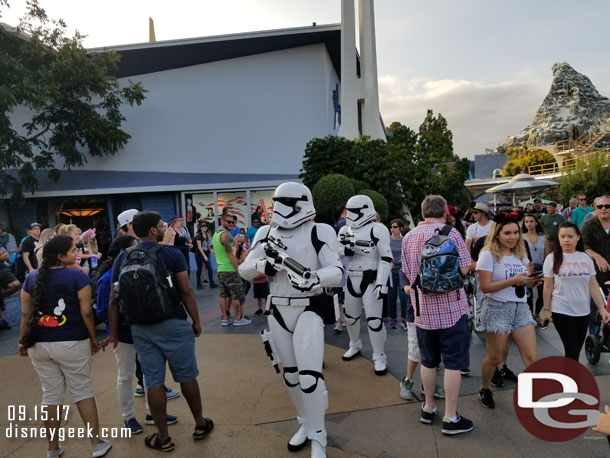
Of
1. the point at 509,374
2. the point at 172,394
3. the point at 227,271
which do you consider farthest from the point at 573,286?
the point at 227,271

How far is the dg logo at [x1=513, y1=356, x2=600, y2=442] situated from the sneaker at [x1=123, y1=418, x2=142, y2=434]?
10.1ft

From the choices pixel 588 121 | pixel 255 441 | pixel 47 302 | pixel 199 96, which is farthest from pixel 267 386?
pixel 588 121

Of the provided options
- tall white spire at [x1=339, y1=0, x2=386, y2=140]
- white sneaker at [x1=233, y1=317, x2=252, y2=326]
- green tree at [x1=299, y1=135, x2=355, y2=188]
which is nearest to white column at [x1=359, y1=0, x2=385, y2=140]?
tall white spire at [x1=339, y1=0, x2=386, y2=140]

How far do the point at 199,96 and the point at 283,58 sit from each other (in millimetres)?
3441

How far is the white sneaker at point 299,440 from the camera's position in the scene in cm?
309

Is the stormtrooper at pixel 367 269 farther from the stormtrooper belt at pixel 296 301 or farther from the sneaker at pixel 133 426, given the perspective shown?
the sneaker at pixel 133 426

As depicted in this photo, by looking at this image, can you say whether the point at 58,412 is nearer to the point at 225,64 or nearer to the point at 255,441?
the point at 255,441

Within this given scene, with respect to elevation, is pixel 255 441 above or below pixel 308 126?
below

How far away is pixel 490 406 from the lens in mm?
3590

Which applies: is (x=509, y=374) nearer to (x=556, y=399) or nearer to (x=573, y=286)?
(x=573, y=286)

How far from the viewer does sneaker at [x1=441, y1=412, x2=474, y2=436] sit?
3.17 m

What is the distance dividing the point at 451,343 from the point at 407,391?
96cm

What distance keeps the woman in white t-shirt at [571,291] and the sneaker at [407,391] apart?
4.44 feet

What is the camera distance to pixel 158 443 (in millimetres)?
3174
